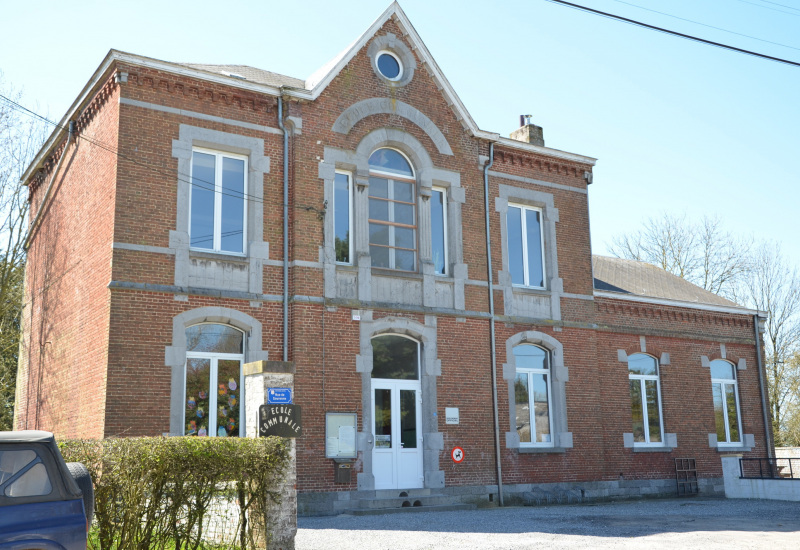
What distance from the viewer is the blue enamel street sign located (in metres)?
9.76

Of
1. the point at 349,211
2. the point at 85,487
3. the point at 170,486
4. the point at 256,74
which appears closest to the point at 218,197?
the point at 349,211

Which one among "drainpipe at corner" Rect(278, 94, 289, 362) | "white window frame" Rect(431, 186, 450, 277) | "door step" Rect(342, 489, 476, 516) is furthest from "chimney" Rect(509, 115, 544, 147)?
"door step" Rect(342, 489, 476, 516)

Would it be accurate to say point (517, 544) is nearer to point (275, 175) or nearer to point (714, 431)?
point (275, 175)

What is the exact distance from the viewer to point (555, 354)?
18547 mm

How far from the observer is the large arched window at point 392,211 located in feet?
55.0

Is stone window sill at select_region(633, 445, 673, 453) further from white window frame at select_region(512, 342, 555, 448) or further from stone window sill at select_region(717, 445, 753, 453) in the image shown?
white window frame at select_region(512, 342, 555, 448)

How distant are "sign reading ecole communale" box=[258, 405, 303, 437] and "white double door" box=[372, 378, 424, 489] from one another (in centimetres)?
638

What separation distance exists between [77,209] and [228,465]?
9456mm

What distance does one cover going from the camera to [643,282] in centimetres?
2367

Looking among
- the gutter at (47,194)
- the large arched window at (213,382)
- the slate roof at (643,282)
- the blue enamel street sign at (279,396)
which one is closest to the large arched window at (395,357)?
the large arched window at (213,382)

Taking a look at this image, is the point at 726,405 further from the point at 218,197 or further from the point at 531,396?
the point at 218,197

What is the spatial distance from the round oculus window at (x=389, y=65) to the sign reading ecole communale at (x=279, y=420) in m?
9.80

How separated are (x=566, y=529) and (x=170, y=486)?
252 inches

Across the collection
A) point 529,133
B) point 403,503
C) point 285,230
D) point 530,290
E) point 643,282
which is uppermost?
point 529,133
